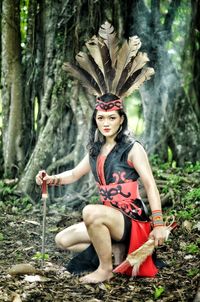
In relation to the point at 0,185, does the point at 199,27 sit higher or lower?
higher

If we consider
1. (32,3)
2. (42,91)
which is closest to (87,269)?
(42,91)

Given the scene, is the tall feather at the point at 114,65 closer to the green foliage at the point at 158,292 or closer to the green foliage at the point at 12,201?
the green foliage at the point at 158,292

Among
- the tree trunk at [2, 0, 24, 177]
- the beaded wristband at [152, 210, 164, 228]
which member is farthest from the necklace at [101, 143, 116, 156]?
the tree trunk at [2, 0, 24, 177]

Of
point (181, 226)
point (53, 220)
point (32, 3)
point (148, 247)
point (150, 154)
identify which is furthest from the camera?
point (150, 154)

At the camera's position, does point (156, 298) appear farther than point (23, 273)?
No

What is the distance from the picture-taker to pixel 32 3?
662cm

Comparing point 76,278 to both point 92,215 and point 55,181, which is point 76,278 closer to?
point 92,215

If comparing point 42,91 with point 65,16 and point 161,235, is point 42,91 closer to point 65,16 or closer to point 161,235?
point 65,16

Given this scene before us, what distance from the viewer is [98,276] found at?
3.66m

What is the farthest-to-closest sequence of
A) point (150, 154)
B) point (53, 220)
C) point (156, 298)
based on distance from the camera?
point (150, 154) → point (53, 220) → point (156, 298)

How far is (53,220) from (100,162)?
180 cm

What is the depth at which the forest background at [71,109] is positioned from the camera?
17.6 feet

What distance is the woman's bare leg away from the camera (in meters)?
3.58

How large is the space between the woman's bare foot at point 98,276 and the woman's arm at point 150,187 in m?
0.40
